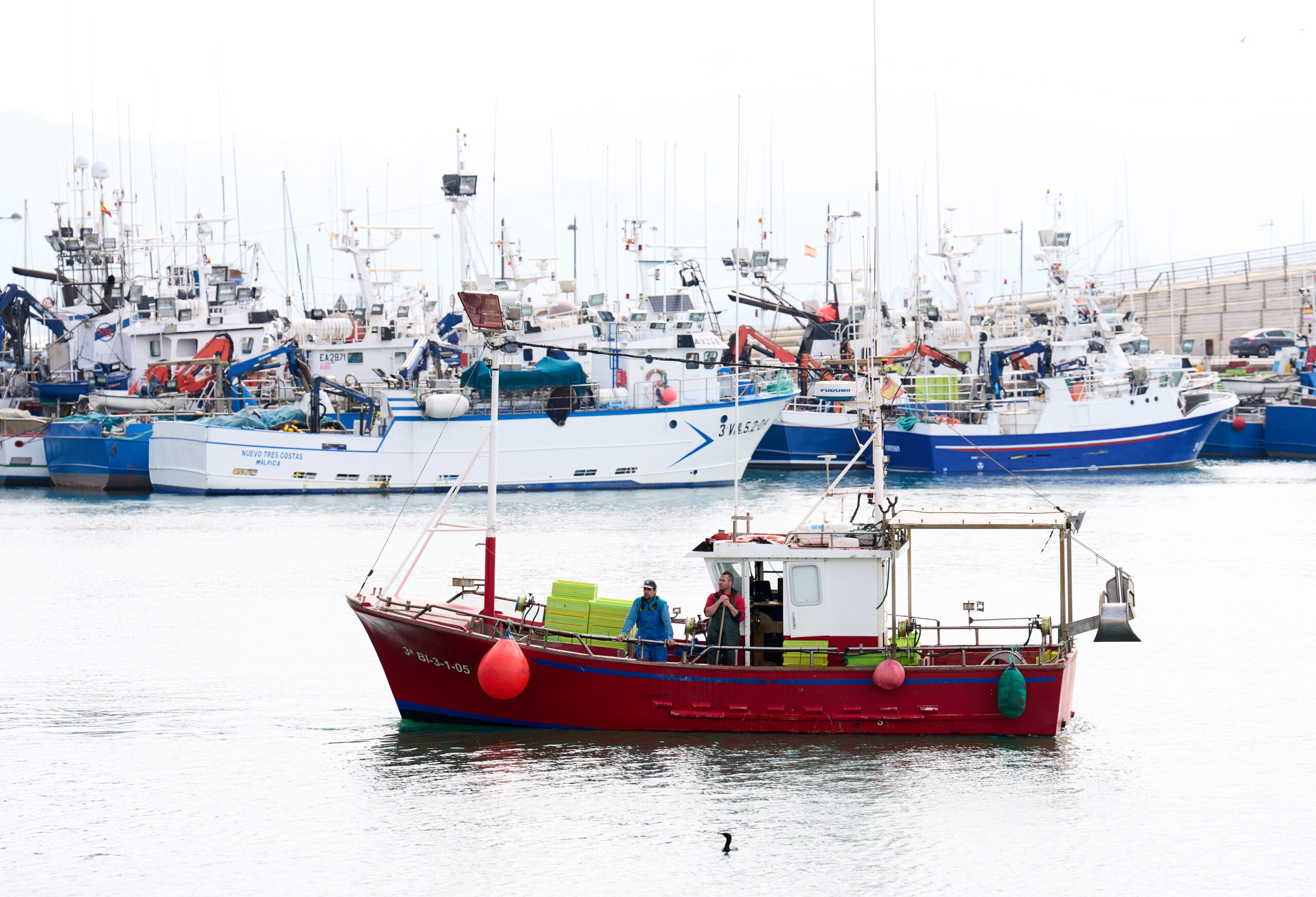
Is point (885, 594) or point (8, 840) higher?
point (885, 594)

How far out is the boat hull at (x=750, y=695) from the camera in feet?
53.4

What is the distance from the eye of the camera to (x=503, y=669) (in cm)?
1645

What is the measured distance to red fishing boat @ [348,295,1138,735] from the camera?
1628 cm

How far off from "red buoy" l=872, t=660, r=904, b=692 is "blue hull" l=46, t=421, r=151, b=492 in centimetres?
3952

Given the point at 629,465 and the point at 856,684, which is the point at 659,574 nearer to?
the point at 856,684

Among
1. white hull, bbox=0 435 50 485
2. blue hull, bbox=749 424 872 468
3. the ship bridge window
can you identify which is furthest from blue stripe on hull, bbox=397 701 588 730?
white hull, bbox=0 435 50 485

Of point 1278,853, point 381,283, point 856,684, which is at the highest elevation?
point 381,283

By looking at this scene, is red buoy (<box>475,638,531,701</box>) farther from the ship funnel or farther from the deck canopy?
the ship funnel

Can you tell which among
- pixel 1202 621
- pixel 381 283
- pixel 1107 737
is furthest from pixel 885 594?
pixel 381 283

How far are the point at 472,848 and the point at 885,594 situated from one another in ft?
18.3

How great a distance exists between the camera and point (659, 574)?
29.5m

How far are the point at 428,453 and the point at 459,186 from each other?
9190 millimetres

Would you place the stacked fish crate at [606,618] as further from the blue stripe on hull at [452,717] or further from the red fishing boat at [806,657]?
the blue stripe on hull at [452,717]

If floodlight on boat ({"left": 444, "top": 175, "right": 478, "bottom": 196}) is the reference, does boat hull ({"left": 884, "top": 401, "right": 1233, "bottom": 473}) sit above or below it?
below
